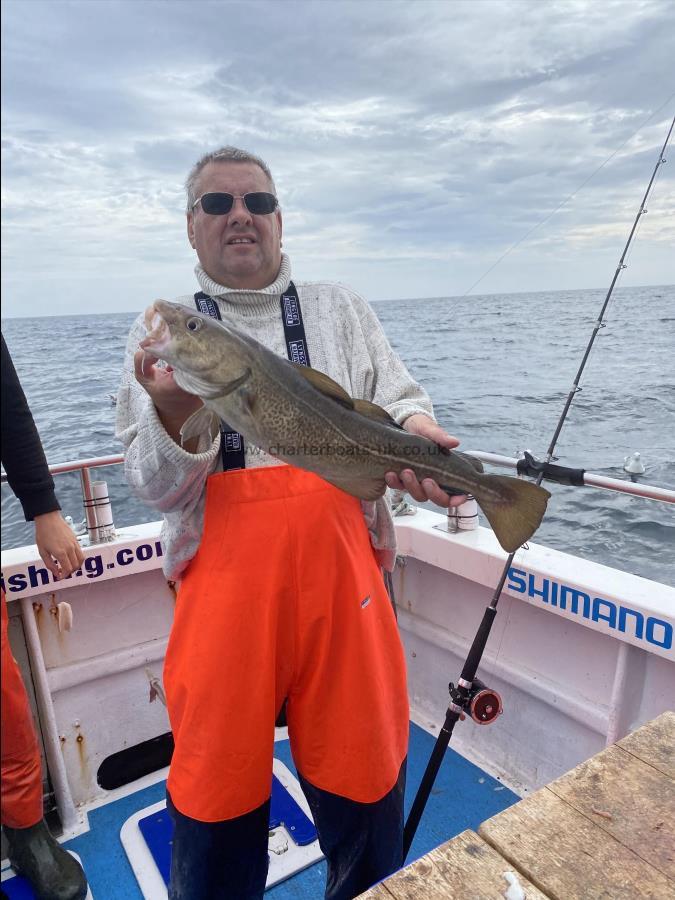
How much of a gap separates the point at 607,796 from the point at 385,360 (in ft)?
5.61

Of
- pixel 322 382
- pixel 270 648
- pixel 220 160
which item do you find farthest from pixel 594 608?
pixel 220 160

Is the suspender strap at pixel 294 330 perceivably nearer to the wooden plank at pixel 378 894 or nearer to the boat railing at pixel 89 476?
the boat railing at pixel 89 476

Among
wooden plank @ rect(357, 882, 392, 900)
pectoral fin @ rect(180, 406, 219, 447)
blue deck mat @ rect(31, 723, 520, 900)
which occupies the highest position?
pectoral fin @ rect(180, 406, 219, 447)

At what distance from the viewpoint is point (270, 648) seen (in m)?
2.26

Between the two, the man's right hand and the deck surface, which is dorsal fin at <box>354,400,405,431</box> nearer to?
the man's right hand

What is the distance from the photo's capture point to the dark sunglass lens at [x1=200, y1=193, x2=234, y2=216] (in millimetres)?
2414

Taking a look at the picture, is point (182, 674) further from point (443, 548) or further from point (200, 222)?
point (443, 548)

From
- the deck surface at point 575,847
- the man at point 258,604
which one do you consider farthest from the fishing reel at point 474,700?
the deck surface at point 575,847

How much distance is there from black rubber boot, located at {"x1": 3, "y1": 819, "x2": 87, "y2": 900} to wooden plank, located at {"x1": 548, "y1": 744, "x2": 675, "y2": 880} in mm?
2519

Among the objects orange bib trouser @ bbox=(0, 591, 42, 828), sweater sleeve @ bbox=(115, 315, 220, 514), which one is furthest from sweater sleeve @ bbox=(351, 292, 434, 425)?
orange bib trouser @ bbox=(0, 591, 42, 828)

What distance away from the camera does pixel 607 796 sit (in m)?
1.93

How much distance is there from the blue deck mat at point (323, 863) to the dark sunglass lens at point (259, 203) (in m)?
3.23

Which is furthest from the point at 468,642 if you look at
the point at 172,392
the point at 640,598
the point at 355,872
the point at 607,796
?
the point at 172,392

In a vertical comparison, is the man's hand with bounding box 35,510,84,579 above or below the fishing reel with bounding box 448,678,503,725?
above
